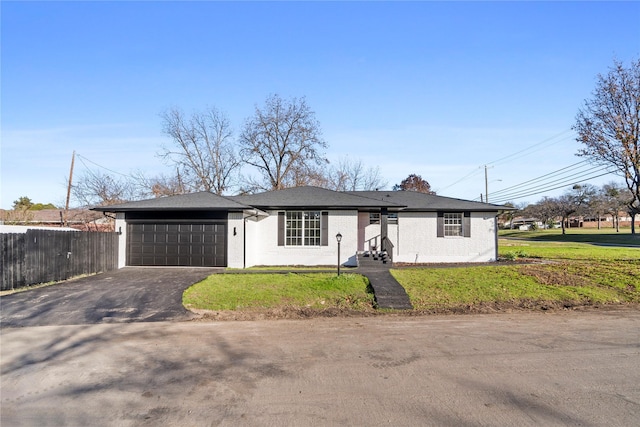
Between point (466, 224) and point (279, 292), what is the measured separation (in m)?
12.0

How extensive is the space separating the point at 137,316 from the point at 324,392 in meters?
6.01

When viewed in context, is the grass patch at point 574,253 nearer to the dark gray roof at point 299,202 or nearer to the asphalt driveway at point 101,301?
the dark gray roof at point 299,202

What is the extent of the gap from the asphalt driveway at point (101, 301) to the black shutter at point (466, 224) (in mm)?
12723

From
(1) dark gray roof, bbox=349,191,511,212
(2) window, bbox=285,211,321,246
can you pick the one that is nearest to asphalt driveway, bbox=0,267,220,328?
(2) window, bbox=285,211,321,246

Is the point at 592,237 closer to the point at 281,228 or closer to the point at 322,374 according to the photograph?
the point at 281,228

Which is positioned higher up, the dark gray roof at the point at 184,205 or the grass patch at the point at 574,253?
the dark gray roof at the point at 184,205

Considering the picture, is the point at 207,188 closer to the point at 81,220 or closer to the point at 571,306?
the point at 81,220

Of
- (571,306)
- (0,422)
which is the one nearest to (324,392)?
(0,422)

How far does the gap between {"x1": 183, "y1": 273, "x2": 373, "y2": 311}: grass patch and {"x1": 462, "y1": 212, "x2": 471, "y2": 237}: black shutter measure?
8898mm

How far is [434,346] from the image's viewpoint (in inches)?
248

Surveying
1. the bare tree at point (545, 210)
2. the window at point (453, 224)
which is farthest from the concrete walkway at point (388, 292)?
the bare tree at point (545, 210)

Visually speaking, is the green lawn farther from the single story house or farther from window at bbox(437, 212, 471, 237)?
window at bbox(437, 212, 471, 237)

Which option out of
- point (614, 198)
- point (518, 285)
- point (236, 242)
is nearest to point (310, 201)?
point (236, 242)

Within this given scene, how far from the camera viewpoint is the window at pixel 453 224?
1877 centimetres
